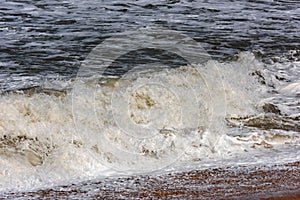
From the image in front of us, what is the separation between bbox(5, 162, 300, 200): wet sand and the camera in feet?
16.1

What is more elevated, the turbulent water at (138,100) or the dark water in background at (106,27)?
the dark water in background at (106,27)

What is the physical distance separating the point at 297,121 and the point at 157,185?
118 inches

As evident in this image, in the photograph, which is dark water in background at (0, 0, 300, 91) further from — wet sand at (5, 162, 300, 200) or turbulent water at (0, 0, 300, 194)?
wet sand at (5, 162, 300, 200)

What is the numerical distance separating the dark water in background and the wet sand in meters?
3.26

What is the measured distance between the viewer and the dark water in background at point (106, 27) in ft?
31.3

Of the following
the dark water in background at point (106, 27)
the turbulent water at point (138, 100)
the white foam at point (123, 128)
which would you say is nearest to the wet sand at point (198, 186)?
the turbulent water at point (138, 100)

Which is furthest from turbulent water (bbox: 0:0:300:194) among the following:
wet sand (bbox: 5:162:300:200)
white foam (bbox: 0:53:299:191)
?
wet sand (bbox: 5:162:300:200)

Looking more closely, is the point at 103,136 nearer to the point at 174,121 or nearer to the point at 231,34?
the point at 174,121

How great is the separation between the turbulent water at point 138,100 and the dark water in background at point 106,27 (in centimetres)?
3

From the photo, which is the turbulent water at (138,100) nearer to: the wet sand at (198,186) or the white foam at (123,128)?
the white foam at (123,128)

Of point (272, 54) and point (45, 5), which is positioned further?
point (45, 5)

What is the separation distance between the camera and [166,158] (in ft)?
20.9

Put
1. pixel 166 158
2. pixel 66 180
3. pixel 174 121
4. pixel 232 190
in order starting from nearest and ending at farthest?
pixel 232 190 → pixel 66 180 → pixel 166 158 → pixel 174 121

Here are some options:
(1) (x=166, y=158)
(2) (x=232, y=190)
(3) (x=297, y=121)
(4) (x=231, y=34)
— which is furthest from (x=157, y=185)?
(4) (x=231, y=34)
